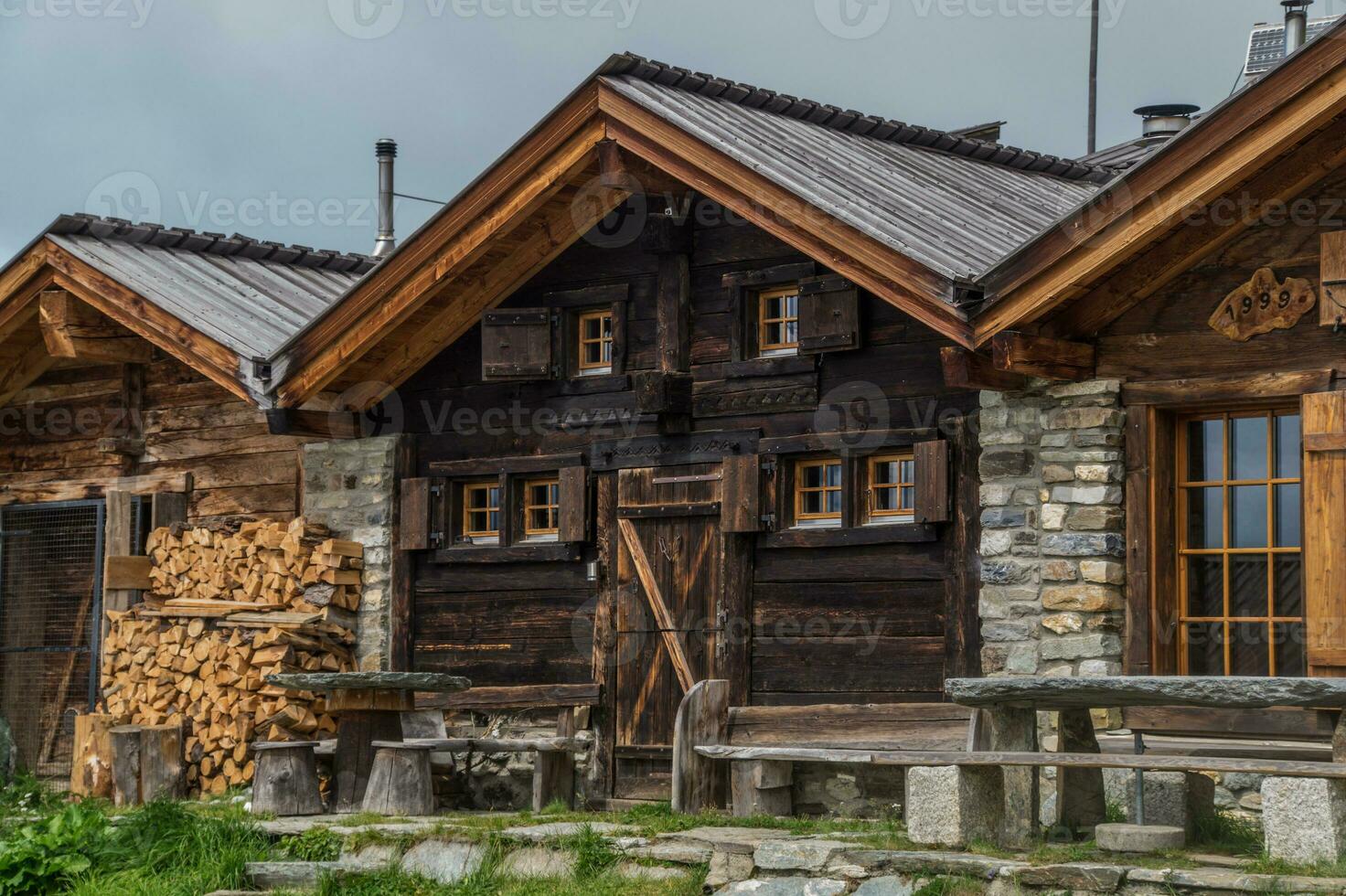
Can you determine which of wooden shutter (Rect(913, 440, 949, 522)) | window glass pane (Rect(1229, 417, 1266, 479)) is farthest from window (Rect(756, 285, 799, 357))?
window glass pane (Rect(1229, 417, 1266, 479))

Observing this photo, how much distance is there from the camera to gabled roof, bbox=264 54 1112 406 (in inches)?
443

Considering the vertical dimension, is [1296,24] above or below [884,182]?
above

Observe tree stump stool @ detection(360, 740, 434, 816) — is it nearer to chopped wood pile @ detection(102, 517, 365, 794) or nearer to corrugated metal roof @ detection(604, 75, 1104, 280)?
chopped wood pile @ detection(102, 517, 365, 794)

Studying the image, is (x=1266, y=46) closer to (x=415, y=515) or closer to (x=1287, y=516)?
(x=1287, y=516)

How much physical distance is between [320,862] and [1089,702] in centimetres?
441

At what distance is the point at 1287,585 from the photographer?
Answer: 1054 centimetres

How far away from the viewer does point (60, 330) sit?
49.8 feet

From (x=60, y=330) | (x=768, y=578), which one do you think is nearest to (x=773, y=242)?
(x=768, y=578)

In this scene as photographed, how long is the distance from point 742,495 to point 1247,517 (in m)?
3.21

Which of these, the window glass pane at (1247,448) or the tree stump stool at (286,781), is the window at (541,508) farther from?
the window glass pane at (1247,448)

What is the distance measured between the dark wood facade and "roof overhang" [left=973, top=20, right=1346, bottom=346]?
1129 mm

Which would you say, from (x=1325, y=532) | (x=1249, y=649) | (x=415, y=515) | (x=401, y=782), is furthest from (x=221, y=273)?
(x=1325, y=532)

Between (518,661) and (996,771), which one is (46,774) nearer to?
(518,661)

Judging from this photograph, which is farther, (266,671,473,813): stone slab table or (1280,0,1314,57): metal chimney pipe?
(1280,0,1314,57): metal chimney pipe
